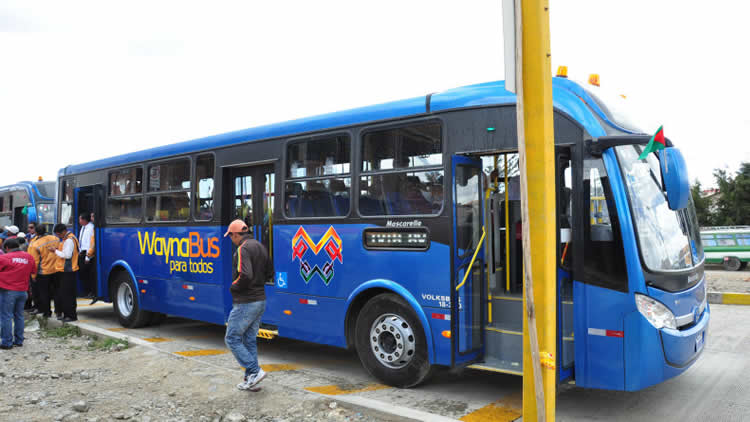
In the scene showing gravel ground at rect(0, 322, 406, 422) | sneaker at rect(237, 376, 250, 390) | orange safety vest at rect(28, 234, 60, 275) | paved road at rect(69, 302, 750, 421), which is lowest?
paved road at rect(69, 302, 750, 421)

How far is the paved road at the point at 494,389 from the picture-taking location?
521cm

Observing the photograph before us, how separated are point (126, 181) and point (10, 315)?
290 centimetres

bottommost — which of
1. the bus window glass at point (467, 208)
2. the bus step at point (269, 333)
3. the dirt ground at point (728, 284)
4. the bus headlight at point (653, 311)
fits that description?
the dirt ground at point (728, 284)

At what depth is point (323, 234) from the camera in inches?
266

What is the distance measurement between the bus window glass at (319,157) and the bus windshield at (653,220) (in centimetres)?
296

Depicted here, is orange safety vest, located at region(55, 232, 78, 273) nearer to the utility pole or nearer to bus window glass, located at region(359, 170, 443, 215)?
bus window glass, located at region(359, 170, 443, 215)

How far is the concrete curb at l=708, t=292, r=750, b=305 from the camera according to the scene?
38.6ft

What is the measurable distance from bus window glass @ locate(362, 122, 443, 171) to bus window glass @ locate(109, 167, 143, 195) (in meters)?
5.29

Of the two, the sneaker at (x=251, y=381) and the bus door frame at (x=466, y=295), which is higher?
the bus door frame at (x=466, y=295)

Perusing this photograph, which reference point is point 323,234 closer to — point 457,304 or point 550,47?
point 457,304

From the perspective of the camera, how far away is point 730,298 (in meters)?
11.9

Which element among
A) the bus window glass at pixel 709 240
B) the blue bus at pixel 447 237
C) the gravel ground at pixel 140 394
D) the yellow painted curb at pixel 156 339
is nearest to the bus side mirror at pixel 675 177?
the blue bus at pixel 447 237

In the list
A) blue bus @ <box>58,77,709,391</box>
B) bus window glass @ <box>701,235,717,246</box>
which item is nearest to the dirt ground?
bus window glass @ <box>701,235,717,246</box>

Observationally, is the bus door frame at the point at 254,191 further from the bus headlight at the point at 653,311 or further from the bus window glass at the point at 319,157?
the bus headlight at the point at 653,311
